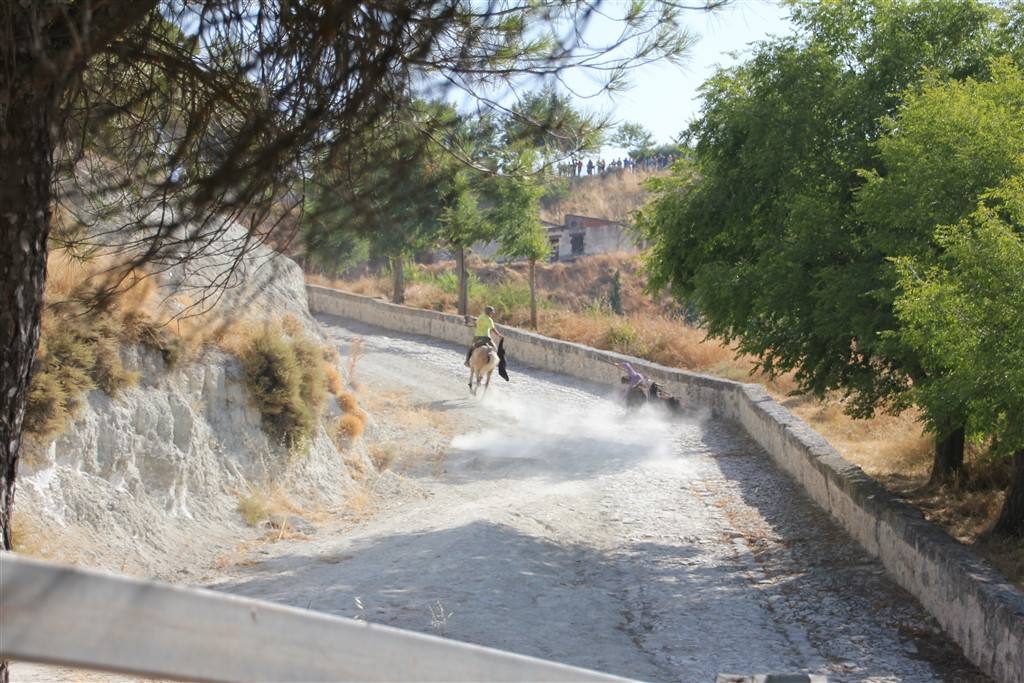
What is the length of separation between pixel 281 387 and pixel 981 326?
9.55 metres

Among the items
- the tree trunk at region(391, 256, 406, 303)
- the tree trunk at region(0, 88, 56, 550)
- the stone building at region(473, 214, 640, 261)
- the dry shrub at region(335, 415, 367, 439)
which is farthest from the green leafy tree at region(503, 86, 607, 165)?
the stone building at region(473, 214, 640, 261)

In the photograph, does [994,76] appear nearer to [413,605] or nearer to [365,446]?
[413,605]

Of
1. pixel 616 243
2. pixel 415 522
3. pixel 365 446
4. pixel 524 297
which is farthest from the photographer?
pixel 616 243

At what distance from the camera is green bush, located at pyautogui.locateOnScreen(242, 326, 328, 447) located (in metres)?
15.4

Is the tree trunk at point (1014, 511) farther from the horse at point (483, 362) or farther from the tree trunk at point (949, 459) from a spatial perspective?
the horse at point (483, 362)

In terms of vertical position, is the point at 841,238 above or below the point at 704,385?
above

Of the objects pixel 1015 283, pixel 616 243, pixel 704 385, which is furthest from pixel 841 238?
pixel 616 243

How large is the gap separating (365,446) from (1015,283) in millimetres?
11417

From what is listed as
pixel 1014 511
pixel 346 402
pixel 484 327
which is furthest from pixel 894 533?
pixel 484 327

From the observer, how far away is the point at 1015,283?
974 centimetres

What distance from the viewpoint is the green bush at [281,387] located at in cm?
1537

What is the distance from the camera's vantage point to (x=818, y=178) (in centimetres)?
1644

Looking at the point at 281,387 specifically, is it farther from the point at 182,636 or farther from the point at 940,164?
the point at 182,636

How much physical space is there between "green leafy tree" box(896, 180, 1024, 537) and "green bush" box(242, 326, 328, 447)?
27.6 feet
